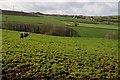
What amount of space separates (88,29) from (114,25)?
6.35 ft

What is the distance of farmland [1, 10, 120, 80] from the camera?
437 inches

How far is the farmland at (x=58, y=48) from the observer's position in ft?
36.4

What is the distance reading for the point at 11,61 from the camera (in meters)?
12.0

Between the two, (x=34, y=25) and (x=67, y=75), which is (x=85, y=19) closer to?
(x=34, y=25)

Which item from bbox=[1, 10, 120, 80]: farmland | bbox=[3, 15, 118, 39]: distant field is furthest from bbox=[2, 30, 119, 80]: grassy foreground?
bbox=[3, 15, 118, 39]: distant field

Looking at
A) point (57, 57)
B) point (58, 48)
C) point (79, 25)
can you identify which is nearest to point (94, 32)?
point (79, 25)

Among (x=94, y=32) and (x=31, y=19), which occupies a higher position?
(x=31, y=19)

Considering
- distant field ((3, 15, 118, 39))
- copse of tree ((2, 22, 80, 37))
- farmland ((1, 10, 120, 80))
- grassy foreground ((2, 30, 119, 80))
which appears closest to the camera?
grassy foreground ((2, 30, 119, 80))

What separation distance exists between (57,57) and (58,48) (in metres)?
1.73

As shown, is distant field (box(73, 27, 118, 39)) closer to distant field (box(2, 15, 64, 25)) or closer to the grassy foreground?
the grassy foreground

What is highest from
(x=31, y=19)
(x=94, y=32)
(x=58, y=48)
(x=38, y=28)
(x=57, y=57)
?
(x=31, y=19)

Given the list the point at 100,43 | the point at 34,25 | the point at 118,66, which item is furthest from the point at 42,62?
the point at 100,43

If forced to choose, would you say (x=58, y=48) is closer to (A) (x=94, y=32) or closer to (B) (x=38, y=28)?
(B) (x=38, y=28)

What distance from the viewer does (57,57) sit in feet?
42.7
